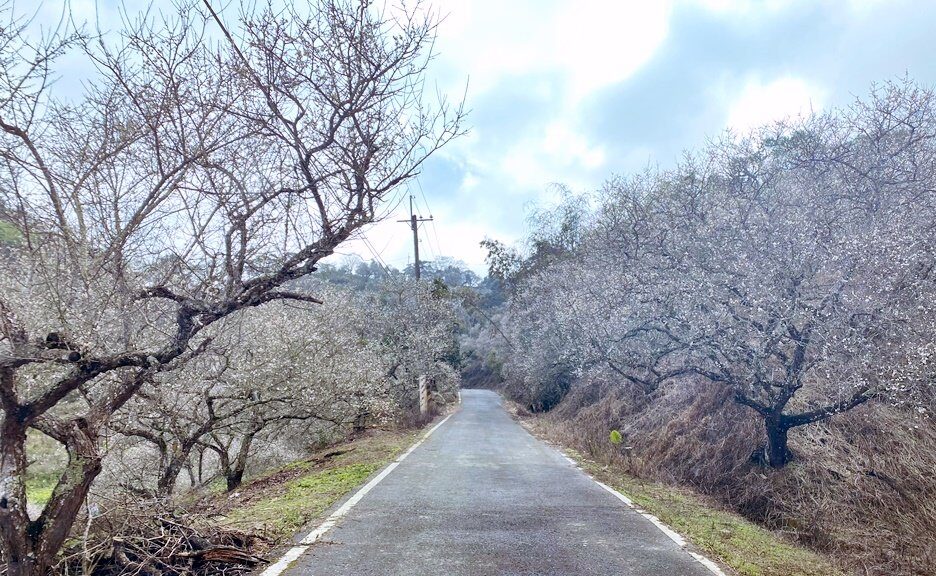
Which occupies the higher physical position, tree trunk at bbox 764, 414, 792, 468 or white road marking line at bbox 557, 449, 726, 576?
tree trunk at bbox 764, 414, 792, 468

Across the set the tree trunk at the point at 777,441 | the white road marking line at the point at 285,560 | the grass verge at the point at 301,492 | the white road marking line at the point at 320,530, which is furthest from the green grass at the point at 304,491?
the tree trunk at the point at 777,441

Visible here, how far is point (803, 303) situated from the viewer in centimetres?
1001

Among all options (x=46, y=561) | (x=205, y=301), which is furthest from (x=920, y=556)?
(x=46, y=561)

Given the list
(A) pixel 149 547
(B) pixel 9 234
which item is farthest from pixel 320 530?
(B) pixel 9 234

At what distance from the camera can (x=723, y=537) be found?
22.5ft

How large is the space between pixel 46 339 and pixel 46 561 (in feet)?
5.54

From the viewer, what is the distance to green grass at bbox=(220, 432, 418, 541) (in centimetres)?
673


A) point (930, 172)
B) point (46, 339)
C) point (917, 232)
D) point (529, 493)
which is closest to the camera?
point (46, 339)

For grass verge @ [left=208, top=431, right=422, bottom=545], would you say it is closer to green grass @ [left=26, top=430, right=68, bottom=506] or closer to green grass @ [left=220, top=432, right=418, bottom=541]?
green grass @ [left=220, top=432, right=418, bottom=541]

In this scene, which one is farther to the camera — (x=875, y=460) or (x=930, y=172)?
(x=930, y=172)

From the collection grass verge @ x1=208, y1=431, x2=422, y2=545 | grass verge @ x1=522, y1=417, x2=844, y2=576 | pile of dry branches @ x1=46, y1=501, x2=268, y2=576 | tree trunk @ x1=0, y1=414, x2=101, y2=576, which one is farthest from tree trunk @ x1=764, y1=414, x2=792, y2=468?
tree trunk @ x1=0, y1=414, x2=101, y2=576

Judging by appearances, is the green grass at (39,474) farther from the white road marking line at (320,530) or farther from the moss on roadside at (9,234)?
the moss on roadside at (9,234)

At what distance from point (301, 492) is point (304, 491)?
3.5 inches

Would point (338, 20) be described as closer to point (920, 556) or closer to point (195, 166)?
point (195, 166)
